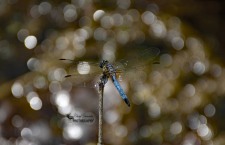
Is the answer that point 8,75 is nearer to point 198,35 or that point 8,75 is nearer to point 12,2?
point 12,2

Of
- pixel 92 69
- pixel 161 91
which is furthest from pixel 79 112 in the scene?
pixel 92 69

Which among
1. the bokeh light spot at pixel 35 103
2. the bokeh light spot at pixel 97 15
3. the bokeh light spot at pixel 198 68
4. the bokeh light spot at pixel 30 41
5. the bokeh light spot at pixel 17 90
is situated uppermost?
the bokeh light spot at pixel 97 15

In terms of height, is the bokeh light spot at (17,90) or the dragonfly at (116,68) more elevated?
the dragonfly at (116,68)

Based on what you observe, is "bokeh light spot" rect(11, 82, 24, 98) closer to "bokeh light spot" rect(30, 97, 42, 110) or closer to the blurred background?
the blurred background

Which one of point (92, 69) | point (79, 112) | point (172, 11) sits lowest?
point (79, 112)

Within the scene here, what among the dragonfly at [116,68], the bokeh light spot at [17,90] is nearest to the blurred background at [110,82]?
the bokeh light spot at [17,90]

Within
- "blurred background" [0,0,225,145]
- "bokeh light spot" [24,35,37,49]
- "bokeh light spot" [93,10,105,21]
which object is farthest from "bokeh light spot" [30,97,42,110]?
"bokeh light spot" [93,10,105,21]

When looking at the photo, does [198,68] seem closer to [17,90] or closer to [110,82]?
[110,82]

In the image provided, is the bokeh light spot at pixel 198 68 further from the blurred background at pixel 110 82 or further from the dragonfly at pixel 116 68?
the dragonfly at pixel 116 68

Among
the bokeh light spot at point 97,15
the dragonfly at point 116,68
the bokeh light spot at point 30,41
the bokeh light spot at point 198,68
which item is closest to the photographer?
the dragonfly at point 116,68
